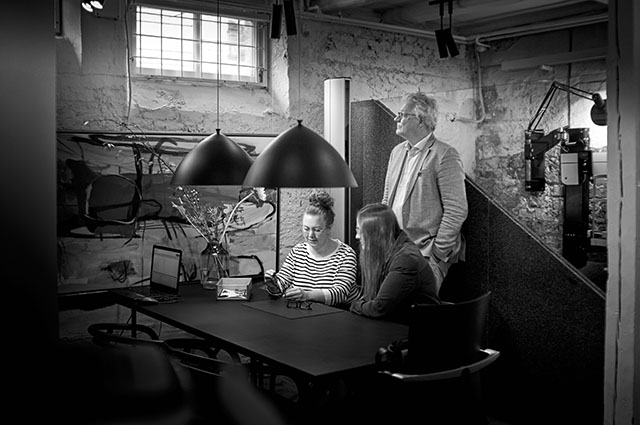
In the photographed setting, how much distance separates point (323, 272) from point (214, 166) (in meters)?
0.89

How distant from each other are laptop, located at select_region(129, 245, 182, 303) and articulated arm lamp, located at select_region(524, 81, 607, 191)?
194 cm

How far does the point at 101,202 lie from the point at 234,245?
983 millimetres

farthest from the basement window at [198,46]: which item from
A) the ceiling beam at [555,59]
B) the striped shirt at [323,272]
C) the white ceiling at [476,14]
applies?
the ceiling beam at [555,59]

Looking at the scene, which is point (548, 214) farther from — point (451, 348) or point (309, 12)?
point (309, 12)

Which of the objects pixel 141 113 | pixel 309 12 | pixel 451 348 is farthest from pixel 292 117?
pixel 451 348

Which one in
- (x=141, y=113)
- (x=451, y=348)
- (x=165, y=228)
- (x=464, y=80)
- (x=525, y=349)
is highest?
(x=464, y=80)

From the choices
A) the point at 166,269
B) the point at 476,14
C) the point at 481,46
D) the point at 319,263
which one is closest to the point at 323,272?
the point at 319,263

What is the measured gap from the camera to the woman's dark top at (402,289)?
10.5 feet

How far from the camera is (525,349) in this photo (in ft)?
12.9

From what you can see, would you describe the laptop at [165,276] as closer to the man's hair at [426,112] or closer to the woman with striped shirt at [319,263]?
the woman with striped shirt at [319,263]

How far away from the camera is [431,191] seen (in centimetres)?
417

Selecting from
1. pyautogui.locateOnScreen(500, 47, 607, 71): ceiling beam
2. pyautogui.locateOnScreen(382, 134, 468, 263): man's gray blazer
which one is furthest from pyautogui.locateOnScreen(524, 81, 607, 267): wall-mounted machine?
pyautogui.locateOnScreen(382, 134, 468, 263): man's gray blazer

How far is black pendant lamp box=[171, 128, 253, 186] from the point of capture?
11.8 ft

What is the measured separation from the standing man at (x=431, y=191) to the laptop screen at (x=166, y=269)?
4.41 ft
